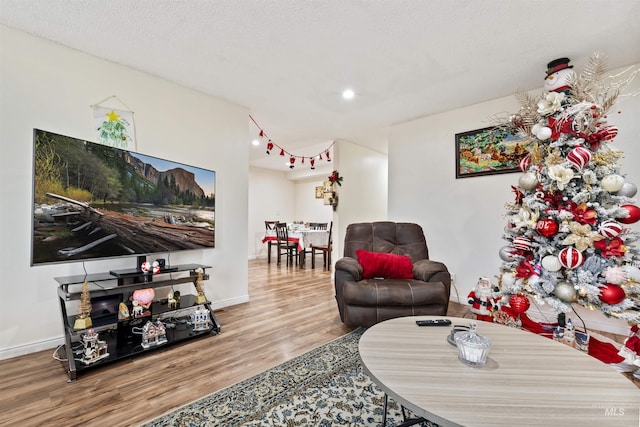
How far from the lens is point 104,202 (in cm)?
217

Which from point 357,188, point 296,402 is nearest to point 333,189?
point 357,188

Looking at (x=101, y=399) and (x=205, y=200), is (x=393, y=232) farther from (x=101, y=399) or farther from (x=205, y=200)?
(x=101, y=399)

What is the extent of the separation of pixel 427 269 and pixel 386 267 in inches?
14.7

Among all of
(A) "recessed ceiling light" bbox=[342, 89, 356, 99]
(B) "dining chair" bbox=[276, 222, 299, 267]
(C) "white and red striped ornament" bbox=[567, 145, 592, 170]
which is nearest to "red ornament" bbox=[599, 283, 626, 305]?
(C) "white and red striped ornament" bbox=[567, 145, 592, 170]

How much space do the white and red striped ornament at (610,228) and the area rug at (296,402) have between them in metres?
1.62

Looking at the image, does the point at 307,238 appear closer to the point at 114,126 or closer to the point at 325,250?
the point at 325,250

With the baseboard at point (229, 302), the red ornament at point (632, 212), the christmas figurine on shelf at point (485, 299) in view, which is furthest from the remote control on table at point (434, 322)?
the baseboard at point (229, 302)

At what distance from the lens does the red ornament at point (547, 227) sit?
6.36ft

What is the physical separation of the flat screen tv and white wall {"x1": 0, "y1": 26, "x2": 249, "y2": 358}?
20cm

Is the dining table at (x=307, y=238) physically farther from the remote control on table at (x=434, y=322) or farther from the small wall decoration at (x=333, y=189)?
the remote control on table at (x=434, y=322)

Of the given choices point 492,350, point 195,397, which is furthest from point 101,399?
point 492,350

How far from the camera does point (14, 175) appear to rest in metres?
1.96

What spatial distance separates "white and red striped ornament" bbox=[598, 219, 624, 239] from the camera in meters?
1.74

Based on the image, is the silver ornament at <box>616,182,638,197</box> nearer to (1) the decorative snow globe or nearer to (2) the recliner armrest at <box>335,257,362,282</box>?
(1) the decorative snow globe
